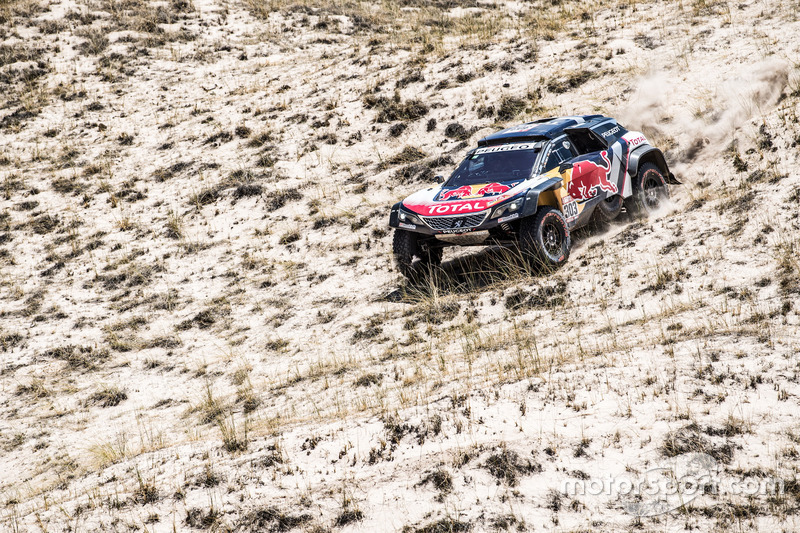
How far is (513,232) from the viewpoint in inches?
347

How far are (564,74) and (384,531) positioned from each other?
1329cm

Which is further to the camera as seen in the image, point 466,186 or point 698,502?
point 466,186

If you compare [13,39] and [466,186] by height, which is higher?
[13,39]

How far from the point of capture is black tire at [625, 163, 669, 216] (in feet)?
35.0

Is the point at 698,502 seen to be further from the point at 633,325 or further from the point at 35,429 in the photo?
the point at 35,429

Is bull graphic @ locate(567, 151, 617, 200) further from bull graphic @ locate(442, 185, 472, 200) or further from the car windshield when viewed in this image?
bull graphic @ locate(442, 185, 472, 200)

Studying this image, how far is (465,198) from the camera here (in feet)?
30.0

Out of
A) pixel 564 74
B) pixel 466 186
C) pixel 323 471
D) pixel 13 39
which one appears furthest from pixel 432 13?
pixel 323 471

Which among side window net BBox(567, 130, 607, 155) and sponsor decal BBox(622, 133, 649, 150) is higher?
side window net BBox(567, 130, 607, 155)

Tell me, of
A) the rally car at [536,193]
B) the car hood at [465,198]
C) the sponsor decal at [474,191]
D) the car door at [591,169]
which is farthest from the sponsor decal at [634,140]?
the sponsor decal at [474,191]

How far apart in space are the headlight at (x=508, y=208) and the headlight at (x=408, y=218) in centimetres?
103

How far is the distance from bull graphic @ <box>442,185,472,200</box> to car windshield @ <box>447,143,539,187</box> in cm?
23

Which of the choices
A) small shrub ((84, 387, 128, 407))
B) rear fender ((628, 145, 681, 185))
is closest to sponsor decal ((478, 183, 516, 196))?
rear fender ((628, 145, 681, 185))

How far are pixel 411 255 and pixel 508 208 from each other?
1.51 m
